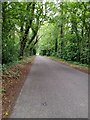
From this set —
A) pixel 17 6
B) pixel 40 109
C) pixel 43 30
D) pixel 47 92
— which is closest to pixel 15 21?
pixel 17 6

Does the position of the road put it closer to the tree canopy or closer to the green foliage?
the tree canopy

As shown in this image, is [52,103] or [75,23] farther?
[75,23]

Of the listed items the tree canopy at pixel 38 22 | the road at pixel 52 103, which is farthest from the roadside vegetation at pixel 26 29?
the road at pixel 52 103

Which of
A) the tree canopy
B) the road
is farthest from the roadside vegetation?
the road

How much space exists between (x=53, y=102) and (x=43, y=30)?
58.0 metres

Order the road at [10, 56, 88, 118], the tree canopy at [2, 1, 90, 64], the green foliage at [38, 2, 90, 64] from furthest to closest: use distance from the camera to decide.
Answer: the green foliage at [38, 2, 90, 64], the tree canopy at [2, 1, 90, 64], the road at [10, 56, 88, 118]

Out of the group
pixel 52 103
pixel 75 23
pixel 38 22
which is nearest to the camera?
pixel 52 103

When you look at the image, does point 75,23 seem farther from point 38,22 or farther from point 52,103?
point 52,103

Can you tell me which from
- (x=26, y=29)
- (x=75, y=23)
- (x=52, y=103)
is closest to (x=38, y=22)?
(x=26, y=29)

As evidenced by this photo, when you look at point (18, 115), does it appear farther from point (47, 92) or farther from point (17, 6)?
point (17, 6)

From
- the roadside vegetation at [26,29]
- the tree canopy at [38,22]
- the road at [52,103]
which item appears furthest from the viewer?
the tree canopy at [38,22]

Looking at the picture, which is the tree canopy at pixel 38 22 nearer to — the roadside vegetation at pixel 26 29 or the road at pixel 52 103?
the roadside vegetation at pixel 26 29

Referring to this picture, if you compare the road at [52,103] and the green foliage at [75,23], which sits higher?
the green foliage at [75,23]

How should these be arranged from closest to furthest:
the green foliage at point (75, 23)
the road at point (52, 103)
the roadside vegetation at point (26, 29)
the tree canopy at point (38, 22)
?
the road at point (52, 103) < the roadside vegetation at point (26, 29) < the tree canopy at point (38, 22) < the green foliage at point (75, 23)
